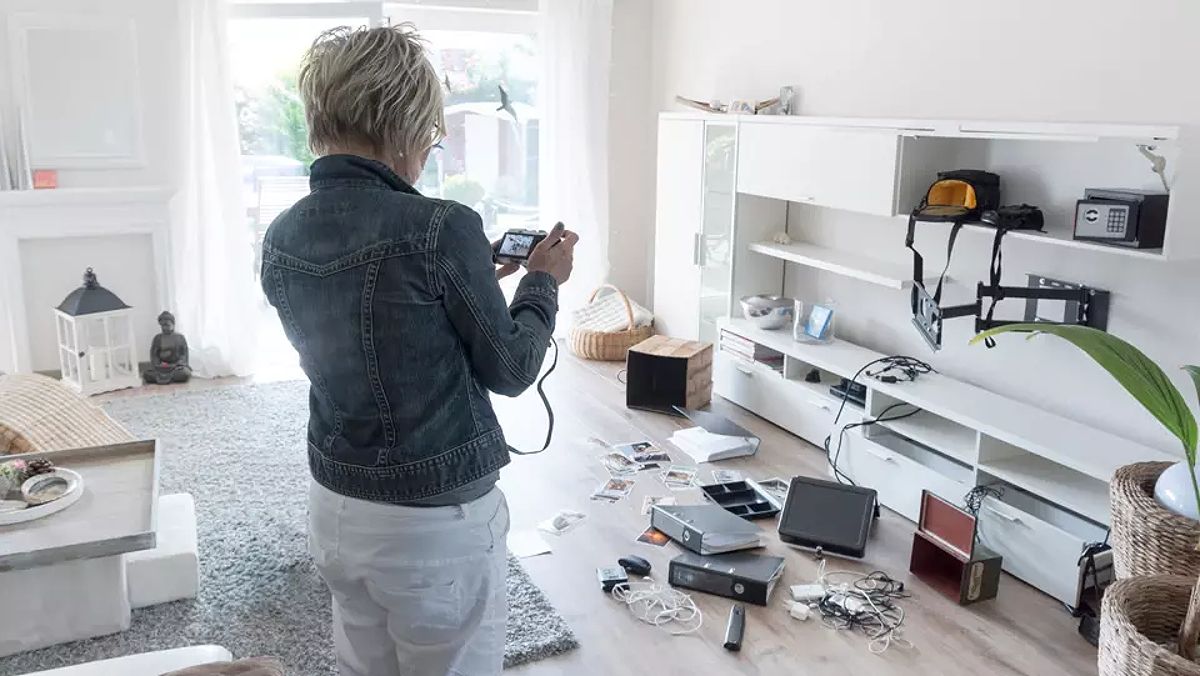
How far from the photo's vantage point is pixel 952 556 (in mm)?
2684

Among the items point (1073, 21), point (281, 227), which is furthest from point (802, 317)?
point (281, 227)

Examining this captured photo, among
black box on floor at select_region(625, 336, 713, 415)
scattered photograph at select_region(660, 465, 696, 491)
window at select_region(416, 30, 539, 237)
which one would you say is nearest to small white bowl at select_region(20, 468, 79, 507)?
scattered photograph at select_region(660, 465, 696, 491)

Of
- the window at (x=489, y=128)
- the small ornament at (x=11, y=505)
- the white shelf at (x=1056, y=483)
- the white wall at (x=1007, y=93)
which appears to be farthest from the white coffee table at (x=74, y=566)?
the window at (x=489, y=128)

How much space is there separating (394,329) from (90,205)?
388 centimetres

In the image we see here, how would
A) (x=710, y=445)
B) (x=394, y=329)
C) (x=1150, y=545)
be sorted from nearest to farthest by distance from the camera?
(x=394, y=329) < (x=1150, y=545) < (x=710, y=445)

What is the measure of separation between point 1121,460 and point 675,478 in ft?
4.74

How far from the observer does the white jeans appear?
130 centimetres

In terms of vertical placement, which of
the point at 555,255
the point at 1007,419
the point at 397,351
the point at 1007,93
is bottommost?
the point at 1007,419

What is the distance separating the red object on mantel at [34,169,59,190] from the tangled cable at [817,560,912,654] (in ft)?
12.4

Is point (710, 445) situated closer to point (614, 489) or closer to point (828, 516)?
point (614, 489)

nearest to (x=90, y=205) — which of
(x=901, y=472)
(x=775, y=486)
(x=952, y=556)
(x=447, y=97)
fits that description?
(x=447, y=97)

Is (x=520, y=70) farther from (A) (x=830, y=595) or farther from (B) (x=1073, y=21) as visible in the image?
(A) (x=830, y=595)

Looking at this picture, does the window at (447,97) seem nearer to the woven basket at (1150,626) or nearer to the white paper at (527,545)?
the white paper at (527,545)

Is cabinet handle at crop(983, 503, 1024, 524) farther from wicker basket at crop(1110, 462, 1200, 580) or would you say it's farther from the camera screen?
the camera screen
